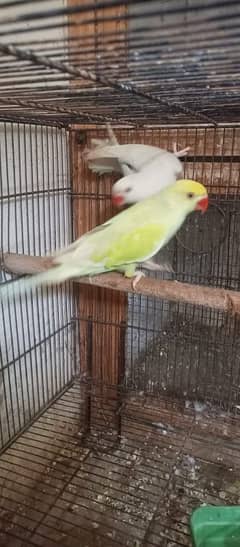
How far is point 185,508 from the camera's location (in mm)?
1225

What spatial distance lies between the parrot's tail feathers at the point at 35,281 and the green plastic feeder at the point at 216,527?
0.58m

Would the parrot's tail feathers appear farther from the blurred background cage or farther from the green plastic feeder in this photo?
the green plastic feeder

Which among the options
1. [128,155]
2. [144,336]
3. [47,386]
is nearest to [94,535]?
[47,386]

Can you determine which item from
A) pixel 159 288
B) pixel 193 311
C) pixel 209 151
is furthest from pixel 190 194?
pixel 193 311

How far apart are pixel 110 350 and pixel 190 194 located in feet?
3.12

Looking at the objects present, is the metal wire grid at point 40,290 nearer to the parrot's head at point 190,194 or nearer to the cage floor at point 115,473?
the cage floor at point 115,473

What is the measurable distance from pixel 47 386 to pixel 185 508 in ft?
2.07

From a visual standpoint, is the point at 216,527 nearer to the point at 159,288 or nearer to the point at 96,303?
the point at 159,288

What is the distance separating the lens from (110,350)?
168cm

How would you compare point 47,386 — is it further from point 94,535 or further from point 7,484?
point 94,535

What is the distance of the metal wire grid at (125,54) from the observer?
440 mm

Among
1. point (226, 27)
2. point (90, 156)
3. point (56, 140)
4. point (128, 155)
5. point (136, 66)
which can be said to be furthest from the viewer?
point (56, 140)

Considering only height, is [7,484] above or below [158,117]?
below

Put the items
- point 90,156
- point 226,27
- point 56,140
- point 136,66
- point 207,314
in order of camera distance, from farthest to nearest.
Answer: point 207,314
point 56,140
point 90,156
point 136,66
point 226,27
